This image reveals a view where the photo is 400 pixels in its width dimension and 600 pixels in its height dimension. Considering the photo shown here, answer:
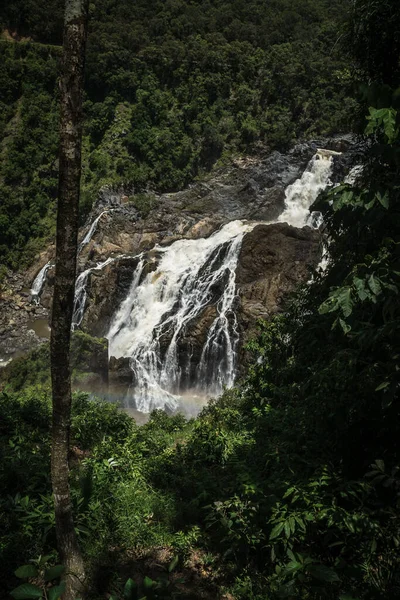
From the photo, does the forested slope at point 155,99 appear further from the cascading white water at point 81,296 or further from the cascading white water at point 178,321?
the cascading white water at point 178,321

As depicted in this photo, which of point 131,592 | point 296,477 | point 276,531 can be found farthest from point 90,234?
point 131,592

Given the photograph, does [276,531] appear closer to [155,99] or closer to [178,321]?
[178,321]

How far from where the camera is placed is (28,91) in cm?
3741

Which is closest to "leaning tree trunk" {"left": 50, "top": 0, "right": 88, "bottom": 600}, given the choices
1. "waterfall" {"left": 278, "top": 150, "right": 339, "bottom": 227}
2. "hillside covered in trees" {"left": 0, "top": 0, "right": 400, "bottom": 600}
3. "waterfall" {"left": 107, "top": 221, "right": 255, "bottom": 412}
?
"hillside covered in trees" {"left": 0, "top": 0, "right": 400, "bottom": 600}

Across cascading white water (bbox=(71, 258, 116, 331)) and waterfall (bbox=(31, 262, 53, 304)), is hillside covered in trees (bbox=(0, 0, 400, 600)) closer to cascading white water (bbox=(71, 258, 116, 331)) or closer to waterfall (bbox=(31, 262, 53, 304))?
cascading white water (bbox=(71, 258, 116, 331))

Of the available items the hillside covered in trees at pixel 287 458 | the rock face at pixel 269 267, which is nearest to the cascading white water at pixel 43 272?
the rock face at pixel 269 267

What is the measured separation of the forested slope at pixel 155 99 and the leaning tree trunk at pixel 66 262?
28278 millimetres

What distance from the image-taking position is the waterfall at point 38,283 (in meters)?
25.0

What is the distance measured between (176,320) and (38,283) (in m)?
12.0

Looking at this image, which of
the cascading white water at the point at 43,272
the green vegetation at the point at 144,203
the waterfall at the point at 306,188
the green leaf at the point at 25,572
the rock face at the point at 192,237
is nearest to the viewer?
the green leaf at the point at 25,572

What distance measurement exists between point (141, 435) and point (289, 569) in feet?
16.4

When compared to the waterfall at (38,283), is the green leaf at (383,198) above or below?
above

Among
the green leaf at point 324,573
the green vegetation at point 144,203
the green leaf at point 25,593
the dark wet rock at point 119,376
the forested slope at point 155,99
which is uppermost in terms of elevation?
the forested slope at point 155,99

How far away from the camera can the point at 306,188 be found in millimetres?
27969
